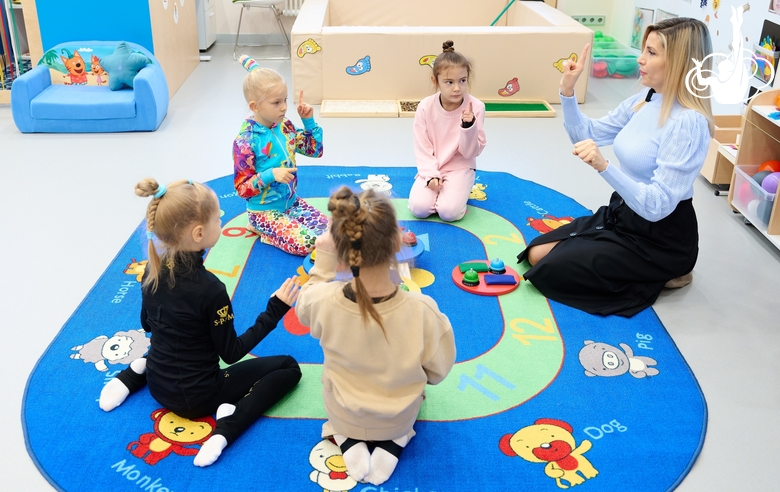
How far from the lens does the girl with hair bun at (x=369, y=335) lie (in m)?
1.83

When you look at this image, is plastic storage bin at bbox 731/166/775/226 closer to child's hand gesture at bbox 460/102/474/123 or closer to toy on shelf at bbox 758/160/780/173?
toy on shelf at bbox 758/160/780/173

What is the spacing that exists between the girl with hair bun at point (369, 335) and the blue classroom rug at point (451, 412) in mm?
110

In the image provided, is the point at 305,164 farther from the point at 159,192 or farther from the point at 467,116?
the point at 159,192

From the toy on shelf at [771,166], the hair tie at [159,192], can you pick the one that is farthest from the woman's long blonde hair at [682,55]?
the hair tie at [159,192]

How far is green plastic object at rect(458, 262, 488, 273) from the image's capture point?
3.26 m

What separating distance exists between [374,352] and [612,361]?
3.73ft

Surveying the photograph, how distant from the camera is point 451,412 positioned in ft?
7.94

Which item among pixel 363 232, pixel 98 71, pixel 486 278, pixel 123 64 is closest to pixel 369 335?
pixel 363 232

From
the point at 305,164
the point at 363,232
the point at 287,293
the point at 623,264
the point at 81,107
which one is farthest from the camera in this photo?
the point at 81,107

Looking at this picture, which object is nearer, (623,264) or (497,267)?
(623,264)

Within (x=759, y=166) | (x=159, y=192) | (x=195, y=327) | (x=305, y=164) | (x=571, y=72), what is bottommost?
(x=305, y=164)

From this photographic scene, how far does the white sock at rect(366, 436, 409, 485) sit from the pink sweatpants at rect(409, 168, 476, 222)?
1829 millimetres

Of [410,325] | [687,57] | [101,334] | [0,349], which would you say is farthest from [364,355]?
[687,57]

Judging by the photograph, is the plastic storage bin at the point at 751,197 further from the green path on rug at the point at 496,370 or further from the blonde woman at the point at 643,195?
the green path on rug at the point at 496,370
